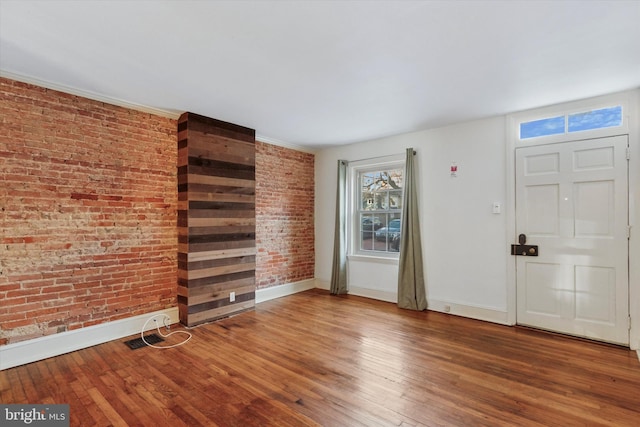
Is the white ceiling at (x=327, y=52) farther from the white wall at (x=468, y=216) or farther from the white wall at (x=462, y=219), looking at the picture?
the white wall at (x=462, y=219)

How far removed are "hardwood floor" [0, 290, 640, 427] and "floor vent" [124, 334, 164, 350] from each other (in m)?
0.10

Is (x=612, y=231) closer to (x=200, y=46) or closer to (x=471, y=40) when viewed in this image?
(x=471, y=40)

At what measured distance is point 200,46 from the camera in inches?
90.0

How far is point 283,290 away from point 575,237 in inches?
163

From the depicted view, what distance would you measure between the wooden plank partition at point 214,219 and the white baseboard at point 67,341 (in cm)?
57

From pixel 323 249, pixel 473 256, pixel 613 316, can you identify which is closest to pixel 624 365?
pixel 613 316

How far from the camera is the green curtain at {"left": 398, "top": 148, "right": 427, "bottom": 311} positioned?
4.41 metres

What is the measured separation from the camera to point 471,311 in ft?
13.2

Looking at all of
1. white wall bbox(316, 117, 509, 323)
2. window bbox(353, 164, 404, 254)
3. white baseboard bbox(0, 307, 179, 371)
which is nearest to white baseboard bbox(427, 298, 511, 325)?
white wall bbox(316, 117, 509, 323)

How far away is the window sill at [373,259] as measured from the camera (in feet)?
16.0

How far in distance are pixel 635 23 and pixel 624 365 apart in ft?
9.27

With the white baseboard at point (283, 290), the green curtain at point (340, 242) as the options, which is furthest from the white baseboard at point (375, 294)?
the white baseboard at point (283, 290)

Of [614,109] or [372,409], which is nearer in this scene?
[372,409]

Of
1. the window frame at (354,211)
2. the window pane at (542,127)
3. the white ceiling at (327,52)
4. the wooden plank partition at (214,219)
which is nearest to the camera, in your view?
the white ceiling at (327,52)
